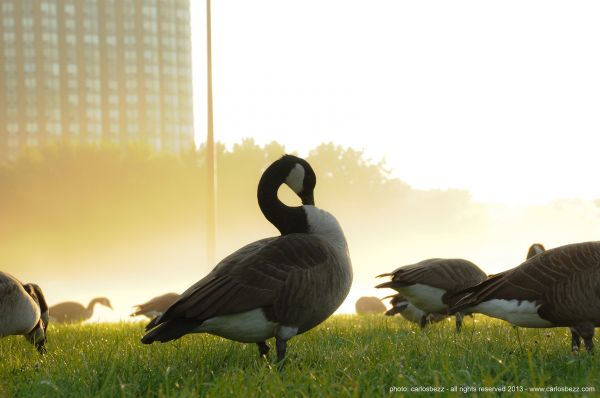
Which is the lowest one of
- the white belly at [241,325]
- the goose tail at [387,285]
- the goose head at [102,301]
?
the goose head at [102,301]

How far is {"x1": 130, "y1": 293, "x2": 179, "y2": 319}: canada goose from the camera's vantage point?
16656 mm

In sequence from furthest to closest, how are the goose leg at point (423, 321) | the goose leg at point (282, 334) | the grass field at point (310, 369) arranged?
the goose leg at point (423, 321) → the goose leg at point (282, 334) → the grass field at point (310, 369)

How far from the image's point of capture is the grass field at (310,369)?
5.73m

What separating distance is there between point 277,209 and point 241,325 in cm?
172

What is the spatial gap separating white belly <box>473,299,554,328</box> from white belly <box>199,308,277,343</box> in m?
2.54

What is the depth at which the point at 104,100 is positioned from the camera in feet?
112

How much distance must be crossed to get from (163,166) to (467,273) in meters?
25.8

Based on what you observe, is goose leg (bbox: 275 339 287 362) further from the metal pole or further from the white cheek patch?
the metal pole

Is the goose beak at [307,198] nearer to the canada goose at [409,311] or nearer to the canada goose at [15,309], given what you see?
the canada goose at [15,309]

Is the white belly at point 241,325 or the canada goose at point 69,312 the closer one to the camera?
the white belly at point 241,325

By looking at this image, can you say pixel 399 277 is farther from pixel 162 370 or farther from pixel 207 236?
pixel 207 236

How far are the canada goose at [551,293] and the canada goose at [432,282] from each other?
106 inches

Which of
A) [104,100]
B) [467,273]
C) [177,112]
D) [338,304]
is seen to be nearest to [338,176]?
[177,112]

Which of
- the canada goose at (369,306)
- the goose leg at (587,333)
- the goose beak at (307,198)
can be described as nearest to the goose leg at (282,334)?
the goose beak at (307,198)
